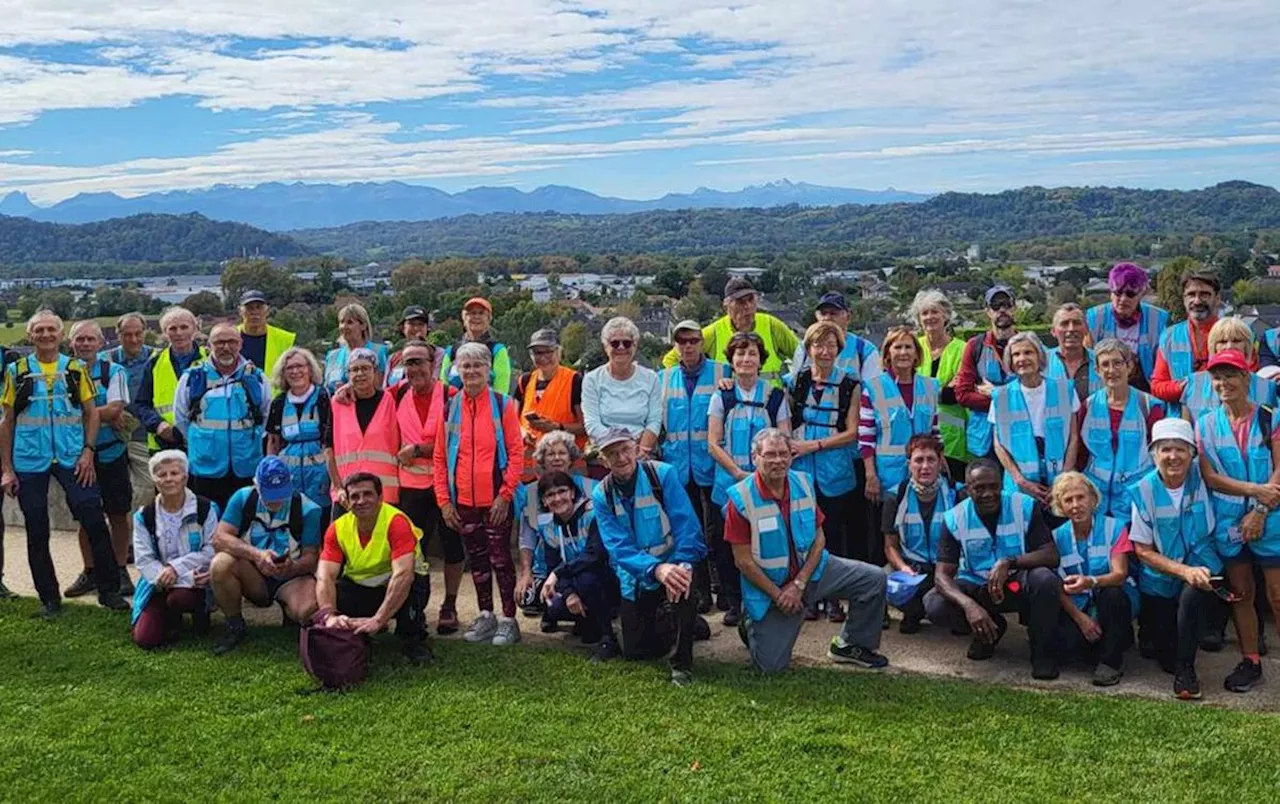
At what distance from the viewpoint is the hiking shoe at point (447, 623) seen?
6719mm

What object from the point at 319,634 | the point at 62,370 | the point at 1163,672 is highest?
the point at 62,370

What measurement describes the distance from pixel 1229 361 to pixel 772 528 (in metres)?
2.57

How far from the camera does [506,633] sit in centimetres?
648

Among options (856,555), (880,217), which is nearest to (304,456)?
(856,555)

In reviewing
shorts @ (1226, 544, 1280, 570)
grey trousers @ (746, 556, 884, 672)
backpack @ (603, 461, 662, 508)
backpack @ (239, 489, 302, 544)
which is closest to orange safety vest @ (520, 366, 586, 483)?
backpack @ (603, 461, 662, 508)

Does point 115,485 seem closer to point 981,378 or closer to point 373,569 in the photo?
point 373,569

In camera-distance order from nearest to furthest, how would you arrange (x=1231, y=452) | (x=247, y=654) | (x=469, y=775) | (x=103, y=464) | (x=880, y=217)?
(x=469, y=775) < (x=1231, y=452) < (x=247, y=654) < (x=103, y=464) < (x=880, y=217)

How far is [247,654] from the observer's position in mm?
6285

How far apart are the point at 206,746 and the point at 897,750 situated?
329cm

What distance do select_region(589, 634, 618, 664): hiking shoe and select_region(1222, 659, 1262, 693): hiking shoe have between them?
3304 mm

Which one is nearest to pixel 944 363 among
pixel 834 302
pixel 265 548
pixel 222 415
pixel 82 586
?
pixel 834 302

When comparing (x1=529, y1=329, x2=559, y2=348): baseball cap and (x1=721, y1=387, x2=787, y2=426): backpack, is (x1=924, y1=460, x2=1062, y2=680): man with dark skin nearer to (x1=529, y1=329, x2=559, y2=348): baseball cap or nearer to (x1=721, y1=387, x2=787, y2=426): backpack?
(x1=721, y1=387, x2=787, y2=426): backpack

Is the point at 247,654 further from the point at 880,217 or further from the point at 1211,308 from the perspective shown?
the point at 880,217

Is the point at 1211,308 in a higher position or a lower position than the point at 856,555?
higher
